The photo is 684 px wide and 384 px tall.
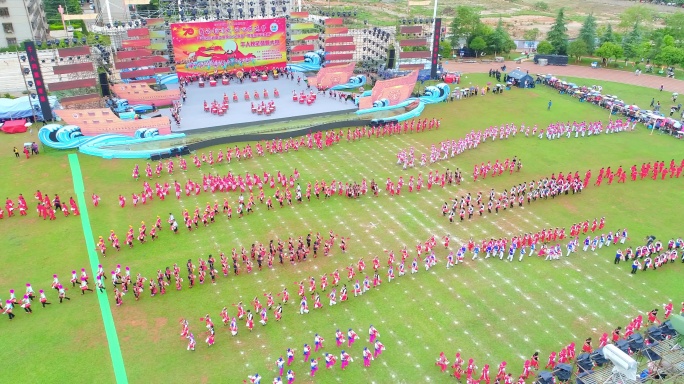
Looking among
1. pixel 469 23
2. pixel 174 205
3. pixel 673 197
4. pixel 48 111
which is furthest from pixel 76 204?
pixel 469 23

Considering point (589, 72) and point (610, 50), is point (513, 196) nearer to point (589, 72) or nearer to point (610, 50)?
point (589, 72)

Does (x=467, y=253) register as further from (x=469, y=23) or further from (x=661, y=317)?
(x=469, y=23)

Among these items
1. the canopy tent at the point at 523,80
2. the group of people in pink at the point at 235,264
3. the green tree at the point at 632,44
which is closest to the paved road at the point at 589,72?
the green tree at the point at 632,44

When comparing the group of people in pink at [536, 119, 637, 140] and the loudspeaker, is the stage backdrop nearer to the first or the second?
the loudspeaker

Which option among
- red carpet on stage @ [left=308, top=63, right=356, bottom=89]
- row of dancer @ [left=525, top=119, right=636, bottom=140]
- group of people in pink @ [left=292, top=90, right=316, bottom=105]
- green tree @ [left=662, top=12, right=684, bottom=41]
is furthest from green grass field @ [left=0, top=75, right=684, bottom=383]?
green tree @ [left=662, top=12, right=684, bottom=41]

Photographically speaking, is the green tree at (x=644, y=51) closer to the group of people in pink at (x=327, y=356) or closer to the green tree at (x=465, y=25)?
the green tree at (x=465, y=25)
